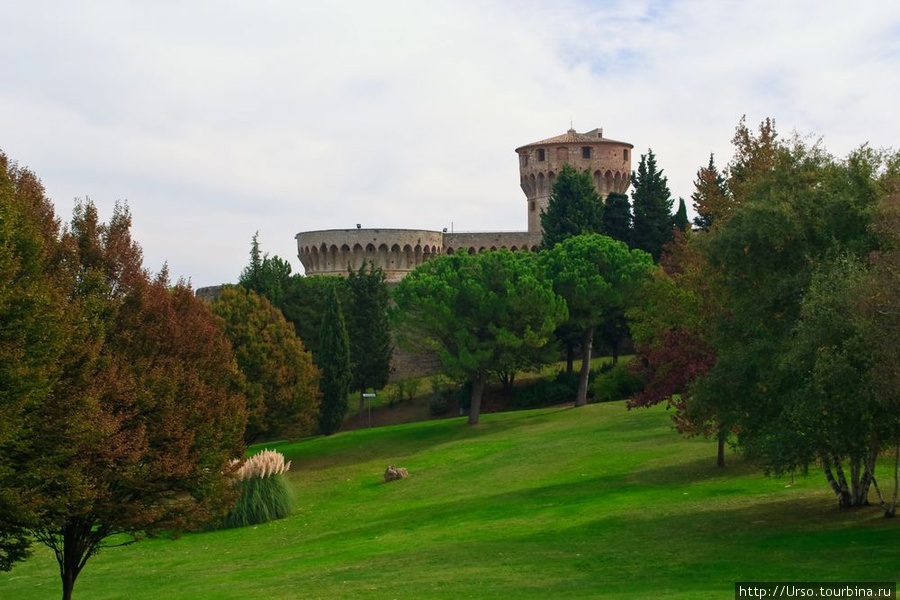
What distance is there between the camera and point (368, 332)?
59.8m

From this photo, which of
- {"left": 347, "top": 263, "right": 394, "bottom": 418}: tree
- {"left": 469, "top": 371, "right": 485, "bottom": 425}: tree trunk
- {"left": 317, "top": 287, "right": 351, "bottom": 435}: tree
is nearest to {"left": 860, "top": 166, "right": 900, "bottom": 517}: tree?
{"left": 469, "top": 371, "right": 485, "bottom": 425}: tree trunk

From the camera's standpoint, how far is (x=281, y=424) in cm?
4612

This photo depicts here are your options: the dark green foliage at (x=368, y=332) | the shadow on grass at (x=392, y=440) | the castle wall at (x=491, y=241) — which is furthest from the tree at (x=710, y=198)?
the castle wall at (x=491, y=241)

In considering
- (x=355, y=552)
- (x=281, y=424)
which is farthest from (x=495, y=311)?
(x=355, y=552)

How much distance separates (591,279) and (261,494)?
22893 millimetres

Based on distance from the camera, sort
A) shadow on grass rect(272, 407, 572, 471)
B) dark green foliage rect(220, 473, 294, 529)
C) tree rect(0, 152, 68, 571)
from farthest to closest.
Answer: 1. shadow on grass rect(272, 407, 572, 471)
2. dark green foliage rect(220, 473, 294, 529)
3. tree rect(0, 152, 68, 571)

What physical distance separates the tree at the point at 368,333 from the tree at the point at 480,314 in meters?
7.52

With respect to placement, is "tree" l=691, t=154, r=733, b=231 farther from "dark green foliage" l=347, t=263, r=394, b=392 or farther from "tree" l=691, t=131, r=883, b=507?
A: "dark green foliage" l=347, t=263, r=394, b=392

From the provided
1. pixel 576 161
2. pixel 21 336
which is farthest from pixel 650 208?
pixel 21 336

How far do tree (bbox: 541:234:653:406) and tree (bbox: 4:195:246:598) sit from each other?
30.2m

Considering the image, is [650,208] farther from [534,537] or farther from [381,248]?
[534,537]

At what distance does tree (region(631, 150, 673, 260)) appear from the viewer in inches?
2576

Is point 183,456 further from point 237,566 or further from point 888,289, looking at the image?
point 888,289

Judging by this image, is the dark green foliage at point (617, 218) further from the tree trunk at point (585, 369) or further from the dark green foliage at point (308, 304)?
the dark green foliage at point (308, 304)
